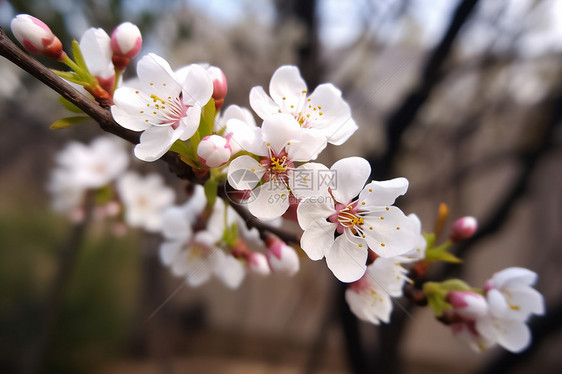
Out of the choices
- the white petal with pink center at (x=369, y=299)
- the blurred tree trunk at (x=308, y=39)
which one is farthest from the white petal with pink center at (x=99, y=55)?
the blurred tree trunk at (x=308, y=39)

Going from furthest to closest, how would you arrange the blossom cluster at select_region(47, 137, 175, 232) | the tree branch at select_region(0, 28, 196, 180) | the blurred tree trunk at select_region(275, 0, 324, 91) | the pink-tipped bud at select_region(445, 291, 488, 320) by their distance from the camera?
the blurred tree trunk at select_region(275, 0, 324, 91) < the blossom cluster at select_region(47, 137, 175, 232) < the pink-tipped bud at select_region(445, 291, 488, 320) < the tree branch at select_region(0, 28, 196, 180)

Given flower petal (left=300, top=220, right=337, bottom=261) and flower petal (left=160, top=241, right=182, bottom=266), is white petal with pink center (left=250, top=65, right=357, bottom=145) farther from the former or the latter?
flower petal (left=160, top=241, right=182, bottom=266)

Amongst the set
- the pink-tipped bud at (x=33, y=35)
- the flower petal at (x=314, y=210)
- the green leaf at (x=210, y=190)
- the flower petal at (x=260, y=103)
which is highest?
the pink-tipped bud at (x=33, y=35)

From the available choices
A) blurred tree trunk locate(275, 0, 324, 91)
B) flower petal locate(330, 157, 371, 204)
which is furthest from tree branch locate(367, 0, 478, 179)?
flower petal locate(330, 157, 371, 204)

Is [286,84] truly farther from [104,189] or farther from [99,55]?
[104,189]

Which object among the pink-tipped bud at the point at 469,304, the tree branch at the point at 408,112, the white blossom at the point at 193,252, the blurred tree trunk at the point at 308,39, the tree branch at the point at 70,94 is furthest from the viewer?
the blurred tree trunk at the point at 308,39

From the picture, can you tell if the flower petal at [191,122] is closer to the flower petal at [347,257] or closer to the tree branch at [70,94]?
the tree branch at [70,94]
